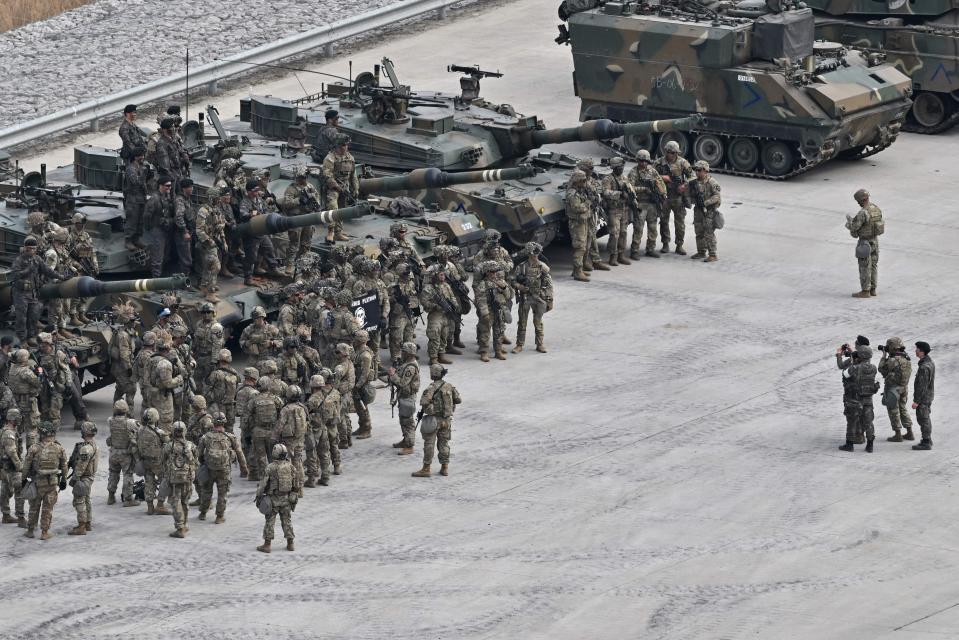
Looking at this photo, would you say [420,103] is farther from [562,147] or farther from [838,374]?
[838,374]

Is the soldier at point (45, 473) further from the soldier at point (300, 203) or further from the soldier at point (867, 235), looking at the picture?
the soldier at point (867, 235)

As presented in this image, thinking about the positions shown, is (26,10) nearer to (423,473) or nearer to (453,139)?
(453,139)

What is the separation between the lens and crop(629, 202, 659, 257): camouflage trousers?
3419 centimetres

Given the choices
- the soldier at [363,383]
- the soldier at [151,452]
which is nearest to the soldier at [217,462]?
the soldier at [151,452]

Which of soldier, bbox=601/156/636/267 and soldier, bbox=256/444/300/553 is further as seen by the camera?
soldier, bbox=601/156/636/267

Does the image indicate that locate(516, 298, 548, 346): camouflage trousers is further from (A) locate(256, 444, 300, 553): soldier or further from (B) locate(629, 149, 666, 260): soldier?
(A) locate(256, 444, 300, 553): soldier

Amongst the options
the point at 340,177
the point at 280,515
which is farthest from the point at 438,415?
the point at 340,177

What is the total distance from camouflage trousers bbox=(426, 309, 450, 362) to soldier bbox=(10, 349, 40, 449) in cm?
559

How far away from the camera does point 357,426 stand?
89.7 ft

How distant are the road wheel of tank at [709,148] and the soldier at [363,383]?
13613 mm

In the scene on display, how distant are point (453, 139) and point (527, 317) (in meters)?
5.94

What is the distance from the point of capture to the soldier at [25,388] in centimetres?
2597

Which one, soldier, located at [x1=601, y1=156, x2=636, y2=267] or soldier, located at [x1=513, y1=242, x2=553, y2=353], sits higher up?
soldier, located at [x1=601, y1=156, x2=636, y2=267]

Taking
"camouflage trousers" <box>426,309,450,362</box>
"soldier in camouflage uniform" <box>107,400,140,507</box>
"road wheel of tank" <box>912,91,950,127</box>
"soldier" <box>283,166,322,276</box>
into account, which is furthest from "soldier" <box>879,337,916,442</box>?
"road wheel of tank" <box>912,91,950,127</box>
